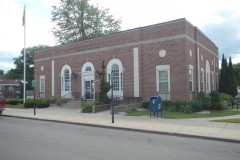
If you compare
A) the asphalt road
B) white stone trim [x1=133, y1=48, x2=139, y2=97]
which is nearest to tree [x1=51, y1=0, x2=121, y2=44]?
white stone trim [x1=133, y1=48, x2=139, y2=97]

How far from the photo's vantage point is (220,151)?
778 centimetres

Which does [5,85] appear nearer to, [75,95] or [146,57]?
[75,95]

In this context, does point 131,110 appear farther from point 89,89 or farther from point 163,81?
point 89,89

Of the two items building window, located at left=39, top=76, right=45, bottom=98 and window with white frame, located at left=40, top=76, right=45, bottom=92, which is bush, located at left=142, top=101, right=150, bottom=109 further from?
window with white frame, located at left=40, top=76, right=45, bottom=92

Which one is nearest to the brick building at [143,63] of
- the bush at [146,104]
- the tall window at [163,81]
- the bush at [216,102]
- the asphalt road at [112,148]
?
the tall window at [163,81]

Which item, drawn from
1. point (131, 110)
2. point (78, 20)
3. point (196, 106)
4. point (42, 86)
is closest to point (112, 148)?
point (131, 110)

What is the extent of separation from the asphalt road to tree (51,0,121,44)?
36537 mm

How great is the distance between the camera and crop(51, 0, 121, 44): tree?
44281mm

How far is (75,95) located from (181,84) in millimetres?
12587

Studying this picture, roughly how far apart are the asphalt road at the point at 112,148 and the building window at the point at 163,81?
36.8 ft

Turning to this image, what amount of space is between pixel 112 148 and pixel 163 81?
1422cm

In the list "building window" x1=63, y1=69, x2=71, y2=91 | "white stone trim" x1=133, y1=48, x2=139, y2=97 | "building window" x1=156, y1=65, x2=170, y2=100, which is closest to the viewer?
"building window" x1=156, y1=65, x2=170, y2=100

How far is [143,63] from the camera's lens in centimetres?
2261

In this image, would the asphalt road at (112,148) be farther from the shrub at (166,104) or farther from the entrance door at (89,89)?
the entrance door at (89,89)
